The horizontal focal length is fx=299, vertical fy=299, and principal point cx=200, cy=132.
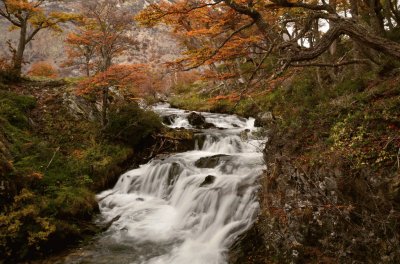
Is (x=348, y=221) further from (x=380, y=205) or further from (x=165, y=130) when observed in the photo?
(x=165, y=130)

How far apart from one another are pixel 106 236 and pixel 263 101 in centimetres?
1273

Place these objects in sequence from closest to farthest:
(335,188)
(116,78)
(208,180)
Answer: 1. (335,188)
2. (208,180)
3. (116,78)

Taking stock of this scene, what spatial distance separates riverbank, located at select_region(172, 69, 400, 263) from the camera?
428cm

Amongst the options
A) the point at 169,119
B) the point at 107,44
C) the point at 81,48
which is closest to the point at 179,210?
the point at 107,44

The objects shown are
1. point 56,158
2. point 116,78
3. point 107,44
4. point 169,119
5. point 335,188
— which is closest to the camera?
point 335,188

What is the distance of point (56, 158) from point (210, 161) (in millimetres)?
5190

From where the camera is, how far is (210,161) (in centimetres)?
1087

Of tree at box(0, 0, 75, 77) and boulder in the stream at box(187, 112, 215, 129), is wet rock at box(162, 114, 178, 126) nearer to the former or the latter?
boulder in the stream at box(187, 112, 215, 129)

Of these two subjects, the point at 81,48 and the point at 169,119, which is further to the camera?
the point at 81,48

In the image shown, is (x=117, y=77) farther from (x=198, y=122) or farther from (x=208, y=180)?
(x=198, y=122)

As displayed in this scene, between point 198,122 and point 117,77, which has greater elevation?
point 117,77

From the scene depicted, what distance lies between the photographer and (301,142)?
6.57 meters

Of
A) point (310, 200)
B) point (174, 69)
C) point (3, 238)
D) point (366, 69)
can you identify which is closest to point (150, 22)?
point (174, 69)

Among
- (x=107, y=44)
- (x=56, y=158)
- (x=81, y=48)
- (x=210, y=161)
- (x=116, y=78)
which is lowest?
(x=210, y=161)
